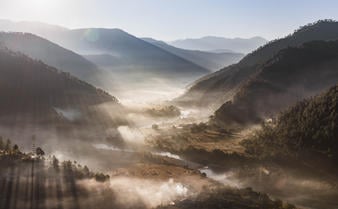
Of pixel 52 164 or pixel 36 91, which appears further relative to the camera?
pixel 36 91

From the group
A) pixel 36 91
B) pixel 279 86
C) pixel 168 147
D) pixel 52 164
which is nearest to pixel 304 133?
pixel 168 147

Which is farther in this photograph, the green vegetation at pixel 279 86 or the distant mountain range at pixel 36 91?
the green vegetation at pixel 279 86

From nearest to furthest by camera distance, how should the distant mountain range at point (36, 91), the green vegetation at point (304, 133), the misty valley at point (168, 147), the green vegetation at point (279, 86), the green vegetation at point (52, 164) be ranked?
the misty valley at point (168, 147) < the green vegetation at point (52, 164) < the green vegetation at point (304, 133) < the distant mountain range at point (36, 91) < the green vegetation at point (279, 86)

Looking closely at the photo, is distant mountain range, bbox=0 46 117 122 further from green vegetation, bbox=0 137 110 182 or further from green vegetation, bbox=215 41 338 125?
green vegetation, bbox=0 137 110 182

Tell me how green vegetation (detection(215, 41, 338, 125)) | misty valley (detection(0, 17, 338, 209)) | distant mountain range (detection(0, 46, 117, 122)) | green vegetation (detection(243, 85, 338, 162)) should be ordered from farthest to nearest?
1. green vegetation (detection(215, 41, 338, 125))
2. distant mountain range (detection(0, 46, 117, 122))
3. green vegetation (detection(243, 85, 338, 162))
4. misty valley (detection(0, 17, 338, 209))

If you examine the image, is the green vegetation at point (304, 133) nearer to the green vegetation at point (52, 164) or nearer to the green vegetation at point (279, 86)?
the green vegetation at point (279, 86)

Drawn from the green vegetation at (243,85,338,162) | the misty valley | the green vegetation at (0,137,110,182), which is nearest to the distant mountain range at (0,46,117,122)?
the misty valley

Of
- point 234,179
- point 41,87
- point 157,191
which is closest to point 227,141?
point 234,179

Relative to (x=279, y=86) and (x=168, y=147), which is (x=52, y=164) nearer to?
(x=168, y=147)

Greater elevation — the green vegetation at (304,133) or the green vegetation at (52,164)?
the green vegetation at (304,133)

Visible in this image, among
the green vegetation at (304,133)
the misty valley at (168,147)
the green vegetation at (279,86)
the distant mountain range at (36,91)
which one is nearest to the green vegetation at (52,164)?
the misty valley at (168,147)

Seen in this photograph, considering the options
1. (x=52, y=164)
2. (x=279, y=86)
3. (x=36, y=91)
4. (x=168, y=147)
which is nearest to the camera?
(x=52, y=164)

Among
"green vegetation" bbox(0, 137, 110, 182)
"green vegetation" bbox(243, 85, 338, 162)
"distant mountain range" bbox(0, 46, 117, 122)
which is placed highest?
"distant mountain range" bbox(0, 46, 117, 122)
